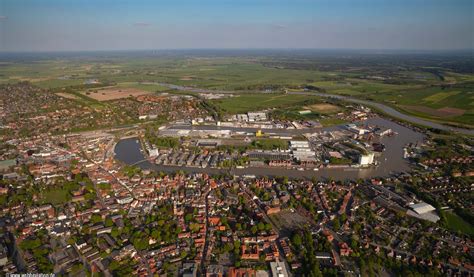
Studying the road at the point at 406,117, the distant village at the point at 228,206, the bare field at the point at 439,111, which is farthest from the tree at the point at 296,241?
the bare field at the point at 439,111

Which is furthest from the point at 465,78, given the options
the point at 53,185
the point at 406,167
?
the point at 53,185

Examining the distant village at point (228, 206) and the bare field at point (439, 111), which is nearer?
the distant village at point (228, 206)

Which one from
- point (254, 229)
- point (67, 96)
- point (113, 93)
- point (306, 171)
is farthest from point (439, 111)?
point (67, 96)

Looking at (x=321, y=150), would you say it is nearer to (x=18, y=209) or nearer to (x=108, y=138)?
(x=108, y=138)

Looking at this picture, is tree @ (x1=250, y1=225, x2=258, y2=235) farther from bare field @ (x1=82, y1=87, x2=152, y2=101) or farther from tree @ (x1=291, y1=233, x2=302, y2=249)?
bare field @ (x1=82, y1=87, x2=152, y2=101)

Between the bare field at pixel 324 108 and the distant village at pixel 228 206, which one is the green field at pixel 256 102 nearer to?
the bare field at pixel 324 108

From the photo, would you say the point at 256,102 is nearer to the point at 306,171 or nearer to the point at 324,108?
the point at 324,108
